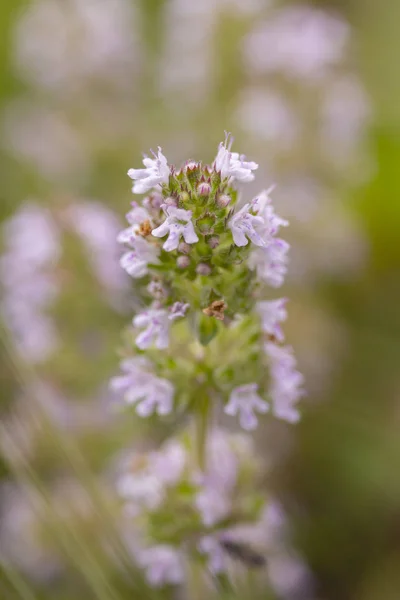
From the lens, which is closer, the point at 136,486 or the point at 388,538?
the point at 136,486

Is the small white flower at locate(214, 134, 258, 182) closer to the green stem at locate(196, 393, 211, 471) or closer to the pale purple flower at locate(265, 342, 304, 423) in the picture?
the pale purple flower at locate(265, 342, 304, 423)

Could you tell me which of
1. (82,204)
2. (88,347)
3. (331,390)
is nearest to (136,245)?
(88,347)

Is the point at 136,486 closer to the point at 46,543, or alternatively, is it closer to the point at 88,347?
the point at 46,543

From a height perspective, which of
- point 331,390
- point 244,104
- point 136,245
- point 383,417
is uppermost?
point 244,104

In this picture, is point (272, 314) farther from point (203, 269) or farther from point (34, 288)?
point (34, 288)

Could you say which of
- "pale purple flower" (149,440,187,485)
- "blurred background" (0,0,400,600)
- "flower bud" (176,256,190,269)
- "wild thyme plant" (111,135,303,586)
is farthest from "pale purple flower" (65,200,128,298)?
"flower bud" (176,256,190,269)

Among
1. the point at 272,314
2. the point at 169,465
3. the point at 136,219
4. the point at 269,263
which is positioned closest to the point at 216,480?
the point at 169,465

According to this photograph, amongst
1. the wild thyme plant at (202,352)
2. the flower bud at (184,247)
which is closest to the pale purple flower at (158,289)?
the wild thyme plant at (202,352)
